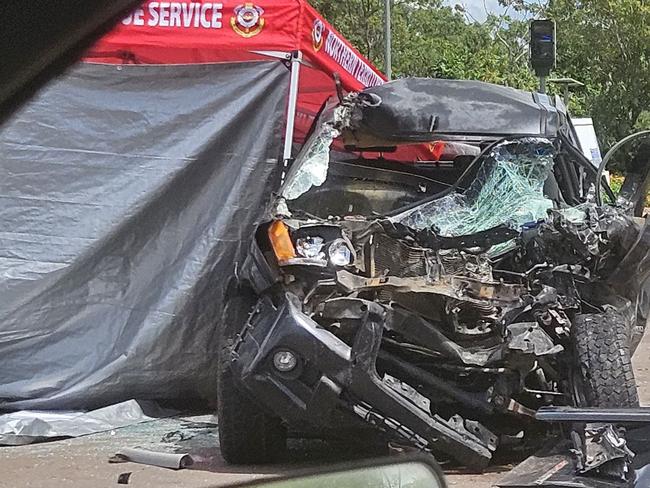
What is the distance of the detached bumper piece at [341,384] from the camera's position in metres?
5.10

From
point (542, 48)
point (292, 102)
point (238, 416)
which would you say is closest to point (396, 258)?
point (238, 416)

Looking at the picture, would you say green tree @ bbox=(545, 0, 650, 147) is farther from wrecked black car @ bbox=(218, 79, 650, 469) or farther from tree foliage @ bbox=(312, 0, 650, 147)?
wrecked black car @ bbox=(218, 79, 650, 469)

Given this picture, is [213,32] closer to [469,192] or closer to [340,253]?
[469,192]

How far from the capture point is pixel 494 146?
6336 millimetres

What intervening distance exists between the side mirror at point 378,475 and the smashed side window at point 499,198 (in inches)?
152

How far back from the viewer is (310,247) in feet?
18.0

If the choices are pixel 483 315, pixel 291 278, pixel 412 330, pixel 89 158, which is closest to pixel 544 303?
pixel 483 315

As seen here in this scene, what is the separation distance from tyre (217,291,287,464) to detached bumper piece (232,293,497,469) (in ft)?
1.07

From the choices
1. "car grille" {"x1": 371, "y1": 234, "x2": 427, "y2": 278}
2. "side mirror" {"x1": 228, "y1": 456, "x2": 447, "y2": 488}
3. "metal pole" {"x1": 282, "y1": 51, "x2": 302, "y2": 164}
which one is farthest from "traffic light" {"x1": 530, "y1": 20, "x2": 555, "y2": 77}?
"side mirror" {"x1": 228, "y1": 456, "x2": 447, "y2": 488}

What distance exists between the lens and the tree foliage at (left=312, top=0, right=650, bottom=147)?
29.3 metres

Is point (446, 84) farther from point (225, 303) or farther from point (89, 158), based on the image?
point (89, 158)

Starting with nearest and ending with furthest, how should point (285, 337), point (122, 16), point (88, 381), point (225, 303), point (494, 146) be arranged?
point (122, 16) → point (285, 337) → point (225, 303) → point (494, 146) → point (88, 381)

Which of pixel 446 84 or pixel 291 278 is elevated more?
pixel 446 84

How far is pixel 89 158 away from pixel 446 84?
8.06 ft
